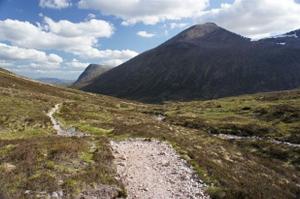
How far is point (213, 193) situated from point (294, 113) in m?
65.2

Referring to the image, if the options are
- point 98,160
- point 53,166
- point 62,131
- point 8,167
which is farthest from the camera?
point 62,131

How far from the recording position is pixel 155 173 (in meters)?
30.5

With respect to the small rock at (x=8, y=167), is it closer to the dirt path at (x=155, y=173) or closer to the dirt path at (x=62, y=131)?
the dirt path at (x=155, y=173)

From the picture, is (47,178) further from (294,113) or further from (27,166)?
(294,113)

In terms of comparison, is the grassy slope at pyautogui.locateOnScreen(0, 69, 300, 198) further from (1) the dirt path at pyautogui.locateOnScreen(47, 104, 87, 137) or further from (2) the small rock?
(1) the dirt path at pyautogui.locateOnScreen(47, 104, 87, 137)

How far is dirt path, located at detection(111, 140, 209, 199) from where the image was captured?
26625mm

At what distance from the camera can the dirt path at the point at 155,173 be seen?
2662 cm

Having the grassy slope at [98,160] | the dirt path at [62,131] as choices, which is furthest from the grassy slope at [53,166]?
the dirt path at [62,131]

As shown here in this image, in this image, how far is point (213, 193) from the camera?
2688 cm

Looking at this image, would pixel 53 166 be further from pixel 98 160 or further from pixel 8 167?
pixel 98 160

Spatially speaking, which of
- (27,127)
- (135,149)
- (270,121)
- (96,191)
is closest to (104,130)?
(27,127)

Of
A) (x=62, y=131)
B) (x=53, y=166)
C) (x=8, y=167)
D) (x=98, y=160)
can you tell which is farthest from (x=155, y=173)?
(x=62, y=131)

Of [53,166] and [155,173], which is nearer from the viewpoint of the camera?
[53,166]

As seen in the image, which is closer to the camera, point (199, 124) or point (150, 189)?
point (150, 189)
